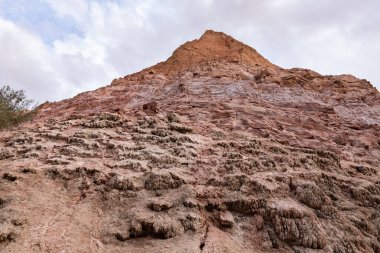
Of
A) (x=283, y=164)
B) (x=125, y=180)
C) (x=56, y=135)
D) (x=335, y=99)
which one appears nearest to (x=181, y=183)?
(x=125, y=180)

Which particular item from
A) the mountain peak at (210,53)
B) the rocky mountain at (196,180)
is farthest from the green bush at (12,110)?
the mountain peak at (210,53)

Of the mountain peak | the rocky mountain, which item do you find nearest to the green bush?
the rocky mountain

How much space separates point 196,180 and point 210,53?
19.0 meters

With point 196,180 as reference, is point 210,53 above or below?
above

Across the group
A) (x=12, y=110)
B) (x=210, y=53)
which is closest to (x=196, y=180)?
(x=12, y=110)

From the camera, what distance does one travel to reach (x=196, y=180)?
10430 mm

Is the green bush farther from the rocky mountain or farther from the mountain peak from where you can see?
the mountain peak

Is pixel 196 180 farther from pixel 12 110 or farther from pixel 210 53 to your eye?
pixel 210 53

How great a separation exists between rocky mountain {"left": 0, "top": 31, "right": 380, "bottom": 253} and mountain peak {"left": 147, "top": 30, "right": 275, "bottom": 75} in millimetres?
8084

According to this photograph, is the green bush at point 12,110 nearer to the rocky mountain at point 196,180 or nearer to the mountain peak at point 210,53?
the rocky mountain at point 196,180

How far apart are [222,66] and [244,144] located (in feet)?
37.3

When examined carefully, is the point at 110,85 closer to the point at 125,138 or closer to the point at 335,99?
the point at 125,138

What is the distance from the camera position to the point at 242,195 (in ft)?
31.7

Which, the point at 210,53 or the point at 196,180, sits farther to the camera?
the point at 210,53
